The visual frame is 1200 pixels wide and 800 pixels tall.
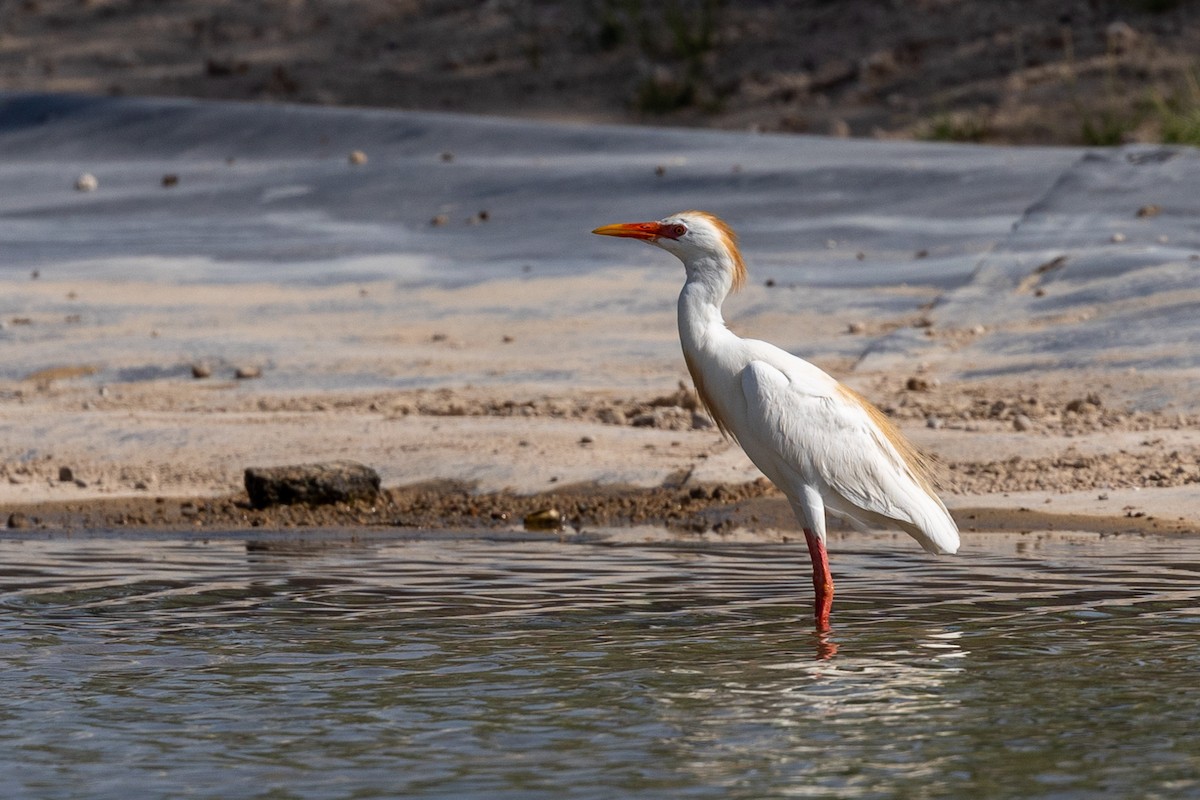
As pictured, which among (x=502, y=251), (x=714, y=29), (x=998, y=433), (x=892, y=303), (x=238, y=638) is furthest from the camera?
(x=714, y=29)

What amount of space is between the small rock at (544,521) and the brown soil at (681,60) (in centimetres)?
890

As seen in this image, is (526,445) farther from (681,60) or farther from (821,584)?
(681,60)

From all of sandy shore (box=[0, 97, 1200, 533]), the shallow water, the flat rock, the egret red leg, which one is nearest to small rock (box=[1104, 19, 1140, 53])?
sandy shore (box=[0, 97, 1200, 533])

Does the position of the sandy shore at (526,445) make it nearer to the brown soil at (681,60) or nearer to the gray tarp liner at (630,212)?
the gray tarp liner at (630,212)

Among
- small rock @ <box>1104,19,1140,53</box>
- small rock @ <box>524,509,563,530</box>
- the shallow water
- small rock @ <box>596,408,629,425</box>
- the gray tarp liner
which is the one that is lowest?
the shallow water

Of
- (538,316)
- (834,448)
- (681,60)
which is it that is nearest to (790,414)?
(834,448)

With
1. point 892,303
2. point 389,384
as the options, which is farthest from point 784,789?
point 892,303

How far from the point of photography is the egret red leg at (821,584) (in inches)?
254

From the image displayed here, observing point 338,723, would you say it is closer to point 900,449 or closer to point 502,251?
point 900,449

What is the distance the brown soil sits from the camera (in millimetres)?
19328

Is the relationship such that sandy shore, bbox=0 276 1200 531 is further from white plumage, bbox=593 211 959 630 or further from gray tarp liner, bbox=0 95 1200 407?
white plumage, bbox=593 211 959 630

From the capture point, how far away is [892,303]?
11758 millimetres

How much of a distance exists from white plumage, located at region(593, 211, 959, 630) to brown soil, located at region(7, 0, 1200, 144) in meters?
9.79

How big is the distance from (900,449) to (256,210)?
923 cm
